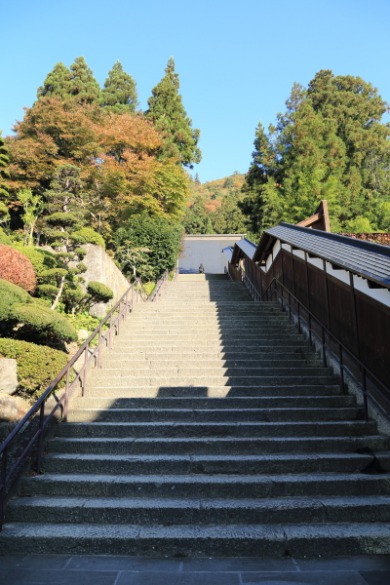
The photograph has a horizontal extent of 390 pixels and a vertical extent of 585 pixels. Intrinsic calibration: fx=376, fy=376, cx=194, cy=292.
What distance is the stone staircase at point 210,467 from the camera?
338cm

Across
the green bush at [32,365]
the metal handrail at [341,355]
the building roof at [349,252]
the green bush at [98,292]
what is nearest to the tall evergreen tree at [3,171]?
the green bush at [98,292]

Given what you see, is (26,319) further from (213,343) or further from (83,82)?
(83,82)

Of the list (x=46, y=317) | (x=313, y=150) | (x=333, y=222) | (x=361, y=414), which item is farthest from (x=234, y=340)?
(x=313, y=150)

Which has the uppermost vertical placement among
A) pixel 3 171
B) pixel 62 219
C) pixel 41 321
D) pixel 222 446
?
pixel 3 171

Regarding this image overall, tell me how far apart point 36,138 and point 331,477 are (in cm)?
1710

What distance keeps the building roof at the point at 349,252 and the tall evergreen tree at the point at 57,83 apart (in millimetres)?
18377

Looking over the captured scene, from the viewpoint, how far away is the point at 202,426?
4.86 m

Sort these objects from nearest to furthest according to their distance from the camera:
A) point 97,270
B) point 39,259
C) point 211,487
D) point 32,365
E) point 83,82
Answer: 1. point 211,487
2. point 32,365
3. point 39,259
4. point 97,270
5. point 83,82

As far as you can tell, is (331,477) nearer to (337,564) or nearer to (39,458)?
(337,564)

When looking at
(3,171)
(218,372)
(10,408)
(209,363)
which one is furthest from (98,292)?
(3,171)

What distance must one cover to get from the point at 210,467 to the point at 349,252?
12.0 ft

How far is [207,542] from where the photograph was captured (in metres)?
3.33

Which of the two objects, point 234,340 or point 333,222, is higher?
point 333,222

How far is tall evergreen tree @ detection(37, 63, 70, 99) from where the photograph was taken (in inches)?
845
